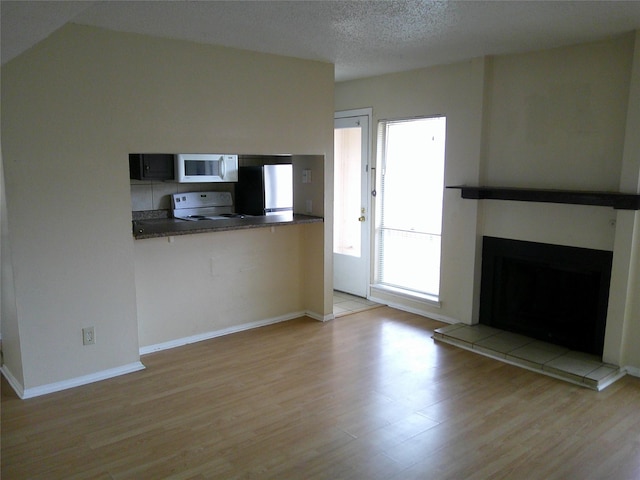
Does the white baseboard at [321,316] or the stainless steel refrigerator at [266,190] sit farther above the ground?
the stainless steel refrigerator at [266,190]

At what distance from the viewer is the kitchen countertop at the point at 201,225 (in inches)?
148

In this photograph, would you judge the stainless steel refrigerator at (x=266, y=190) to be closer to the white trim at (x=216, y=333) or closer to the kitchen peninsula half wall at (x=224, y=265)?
the kitchen peninsula half wall at (x=224, y=265)

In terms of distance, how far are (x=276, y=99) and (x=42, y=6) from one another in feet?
8.39

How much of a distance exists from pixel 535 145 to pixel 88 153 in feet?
11.3

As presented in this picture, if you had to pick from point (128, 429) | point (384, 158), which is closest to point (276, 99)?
point (384, 158)

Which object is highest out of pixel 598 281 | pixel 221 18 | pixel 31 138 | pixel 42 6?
pixel 221 18

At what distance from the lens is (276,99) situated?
4289 millimetres

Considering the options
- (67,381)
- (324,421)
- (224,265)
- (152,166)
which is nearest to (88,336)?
(67,381)

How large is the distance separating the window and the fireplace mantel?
1.55ft

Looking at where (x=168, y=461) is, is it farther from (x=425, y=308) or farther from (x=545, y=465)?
(x=425, y=308)

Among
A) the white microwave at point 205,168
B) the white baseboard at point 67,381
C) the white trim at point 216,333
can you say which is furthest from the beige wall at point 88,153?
the white microwave at point 205,168

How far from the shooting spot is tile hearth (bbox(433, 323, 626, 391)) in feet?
11.8

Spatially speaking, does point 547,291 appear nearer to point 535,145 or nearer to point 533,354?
point 533,354

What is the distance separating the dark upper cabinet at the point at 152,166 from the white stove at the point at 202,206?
35cm
